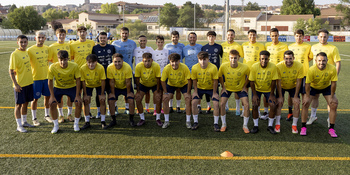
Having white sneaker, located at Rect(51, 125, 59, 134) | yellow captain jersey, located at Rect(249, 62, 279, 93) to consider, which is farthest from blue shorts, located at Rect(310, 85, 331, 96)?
white sneaker, located at Rect(51, 125, 59, 134)

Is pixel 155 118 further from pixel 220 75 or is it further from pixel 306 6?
pixel 306 6

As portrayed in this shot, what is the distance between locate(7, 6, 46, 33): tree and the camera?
6406 cm

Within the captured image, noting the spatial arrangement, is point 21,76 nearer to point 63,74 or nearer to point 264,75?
point 63,74

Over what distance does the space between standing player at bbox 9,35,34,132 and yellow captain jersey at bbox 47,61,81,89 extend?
0.50 metres

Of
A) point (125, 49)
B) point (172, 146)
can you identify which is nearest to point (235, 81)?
point (172, 146)

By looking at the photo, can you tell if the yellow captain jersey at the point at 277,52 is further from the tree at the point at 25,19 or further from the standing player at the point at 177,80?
the tree at the point at 25,19

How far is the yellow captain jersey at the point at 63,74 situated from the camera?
17.7 feet

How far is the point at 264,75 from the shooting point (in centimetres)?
536

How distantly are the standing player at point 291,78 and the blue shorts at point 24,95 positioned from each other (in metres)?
4.93

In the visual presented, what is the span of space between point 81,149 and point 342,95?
759 centimetres

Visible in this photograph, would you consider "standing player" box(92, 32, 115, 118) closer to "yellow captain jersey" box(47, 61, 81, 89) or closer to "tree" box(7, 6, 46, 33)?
"yellow captain jersey" box(47, 61, 81, 89)

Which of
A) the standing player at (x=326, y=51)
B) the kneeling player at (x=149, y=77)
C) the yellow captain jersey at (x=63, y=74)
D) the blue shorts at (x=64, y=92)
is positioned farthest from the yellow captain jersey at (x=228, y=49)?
the blue shorts at (x=64, y=92)

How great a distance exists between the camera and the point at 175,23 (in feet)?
227

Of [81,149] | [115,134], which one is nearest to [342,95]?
[115,134]
